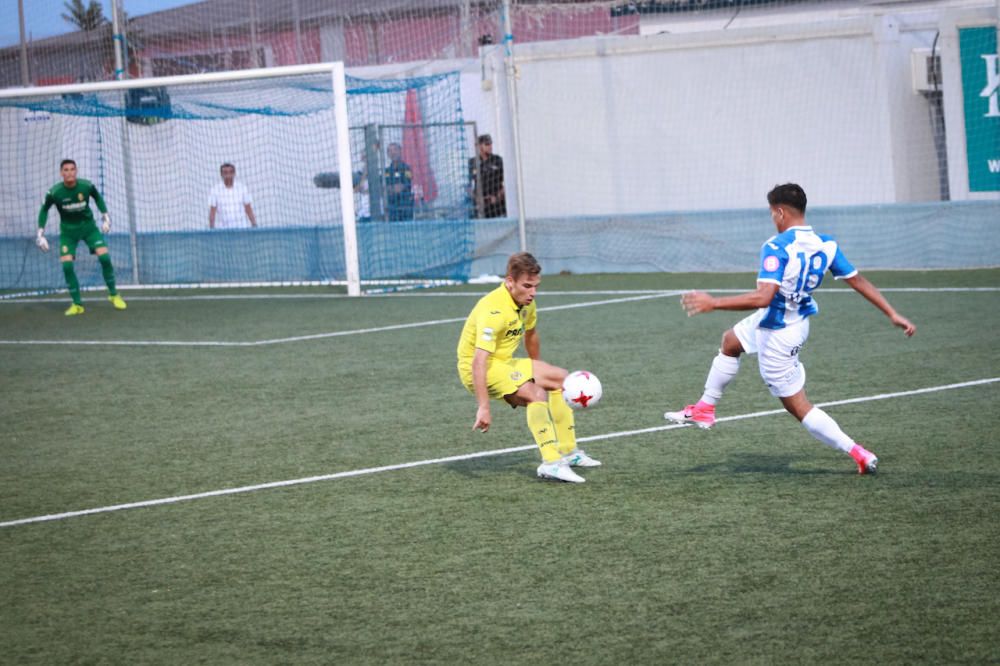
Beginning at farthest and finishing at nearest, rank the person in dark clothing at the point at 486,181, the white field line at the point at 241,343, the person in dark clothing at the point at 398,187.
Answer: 1. the person in dark clothing at the point at 486,181
2. the person in dark clothing at the point at 398,187
3. the white field line at the point at 241,343

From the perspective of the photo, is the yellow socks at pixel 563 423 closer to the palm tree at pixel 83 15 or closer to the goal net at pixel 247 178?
the goal net at pixel 247 178

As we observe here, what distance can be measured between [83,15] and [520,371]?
18695 millimetres

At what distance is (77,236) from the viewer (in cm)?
1853

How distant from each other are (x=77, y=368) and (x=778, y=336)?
8251mm

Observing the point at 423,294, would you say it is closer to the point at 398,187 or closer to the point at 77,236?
the point at 398,187

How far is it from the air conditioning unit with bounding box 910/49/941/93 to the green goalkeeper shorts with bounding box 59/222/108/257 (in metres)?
11.1

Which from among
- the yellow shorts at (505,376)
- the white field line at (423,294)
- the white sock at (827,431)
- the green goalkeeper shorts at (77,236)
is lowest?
the white sock at (827,431)

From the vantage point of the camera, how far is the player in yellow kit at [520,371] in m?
7.44

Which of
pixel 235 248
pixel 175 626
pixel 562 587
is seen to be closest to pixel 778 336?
pixel 562 587

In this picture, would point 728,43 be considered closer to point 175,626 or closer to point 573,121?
point 573,121

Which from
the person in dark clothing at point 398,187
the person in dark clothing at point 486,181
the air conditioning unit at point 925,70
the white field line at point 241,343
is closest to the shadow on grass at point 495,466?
the white field line at point 241,343

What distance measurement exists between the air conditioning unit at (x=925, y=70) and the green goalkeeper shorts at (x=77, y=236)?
11.1 meters

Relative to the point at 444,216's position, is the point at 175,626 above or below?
below

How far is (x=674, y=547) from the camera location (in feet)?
20.2
